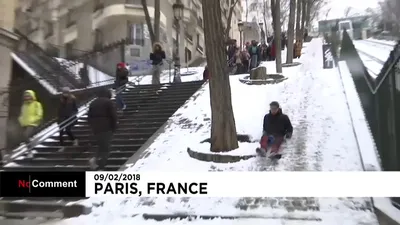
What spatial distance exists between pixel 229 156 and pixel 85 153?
0.89 metres

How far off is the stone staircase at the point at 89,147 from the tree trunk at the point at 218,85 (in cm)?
24

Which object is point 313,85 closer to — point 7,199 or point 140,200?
point 140,200

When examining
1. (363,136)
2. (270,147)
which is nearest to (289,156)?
(270,147)

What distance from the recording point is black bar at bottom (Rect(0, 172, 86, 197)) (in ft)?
8.65

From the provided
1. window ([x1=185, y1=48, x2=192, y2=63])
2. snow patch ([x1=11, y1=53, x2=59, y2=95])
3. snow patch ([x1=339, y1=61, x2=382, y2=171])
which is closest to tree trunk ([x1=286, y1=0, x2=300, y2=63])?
snow patch ([x1=339, y1=61, x2=382, y2=171])

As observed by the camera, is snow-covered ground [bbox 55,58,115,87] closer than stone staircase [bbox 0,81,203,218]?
No

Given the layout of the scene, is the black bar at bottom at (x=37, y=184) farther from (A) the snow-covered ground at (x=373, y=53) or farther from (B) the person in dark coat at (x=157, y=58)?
(A) the snow-covered ground at (x=373, y=53)

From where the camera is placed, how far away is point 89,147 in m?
2.76

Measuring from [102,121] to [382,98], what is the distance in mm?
1843

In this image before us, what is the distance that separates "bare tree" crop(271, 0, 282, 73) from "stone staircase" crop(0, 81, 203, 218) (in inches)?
27.1

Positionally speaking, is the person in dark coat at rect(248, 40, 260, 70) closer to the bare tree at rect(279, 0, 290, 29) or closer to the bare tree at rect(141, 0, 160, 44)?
the bare tree at rect(279, 0, 290, 29)

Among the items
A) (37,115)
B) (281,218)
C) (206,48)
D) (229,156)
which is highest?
(206,48)

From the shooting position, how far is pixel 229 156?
2.74 m

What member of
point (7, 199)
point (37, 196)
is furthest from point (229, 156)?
point (7, 199)
